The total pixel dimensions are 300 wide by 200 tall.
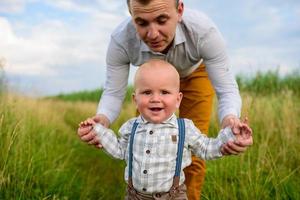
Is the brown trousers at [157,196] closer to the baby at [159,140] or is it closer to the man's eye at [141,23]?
the baby at [159,140]

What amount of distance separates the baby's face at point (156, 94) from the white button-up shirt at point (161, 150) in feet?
0.26

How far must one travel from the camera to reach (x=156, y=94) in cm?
297

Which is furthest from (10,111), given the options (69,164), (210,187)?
(210,187)

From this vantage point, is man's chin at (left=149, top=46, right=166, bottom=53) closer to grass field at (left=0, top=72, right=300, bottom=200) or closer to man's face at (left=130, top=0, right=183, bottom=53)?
man's face at (left=130, top=0, right=183, bottom=53)

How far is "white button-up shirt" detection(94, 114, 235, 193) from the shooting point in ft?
9.81

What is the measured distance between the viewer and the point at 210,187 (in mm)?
4602

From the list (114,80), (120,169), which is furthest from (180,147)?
(120,169)

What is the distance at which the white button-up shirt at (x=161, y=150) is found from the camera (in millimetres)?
2990

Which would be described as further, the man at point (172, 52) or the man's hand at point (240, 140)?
the man at point (172, 52)

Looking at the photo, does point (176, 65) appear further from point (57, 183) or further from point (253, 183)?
point (57, 183)

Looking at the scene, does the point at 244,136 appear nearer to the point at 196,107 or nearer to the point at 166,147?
the point at 166,147

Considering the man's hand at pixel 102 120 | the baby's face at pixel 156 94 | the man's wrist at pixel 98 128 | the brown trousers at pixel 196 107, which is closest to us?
the baby's face at pixel 156 94

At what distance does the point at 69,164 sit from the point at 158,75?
3.65 m

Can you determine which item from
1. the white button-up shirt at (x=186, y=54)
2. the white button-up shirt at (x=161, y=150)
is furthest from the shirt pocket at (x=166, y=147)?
the white button-up shirt at (x=186, y=54)
